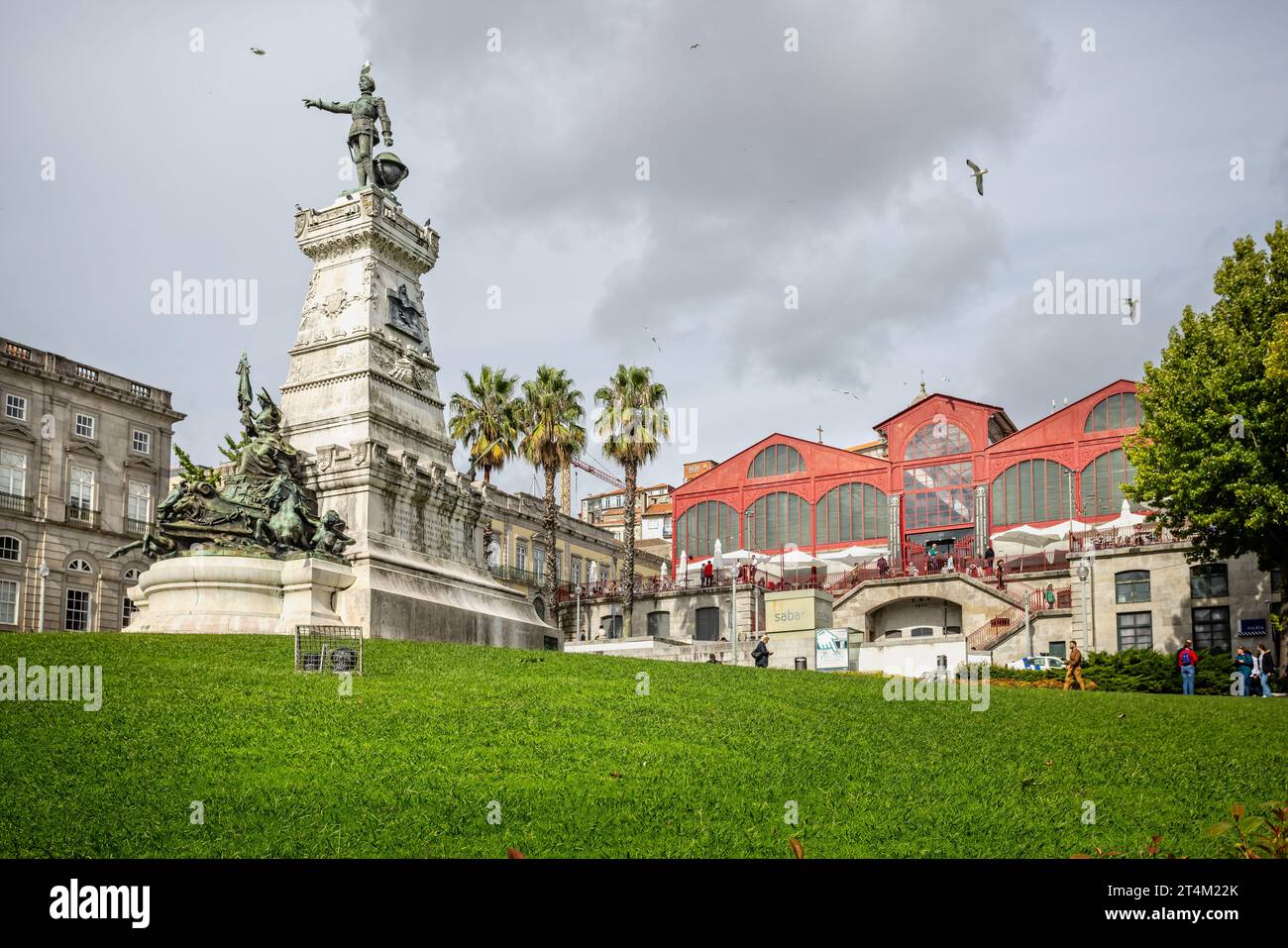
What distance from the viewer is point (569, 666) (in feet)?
74.0

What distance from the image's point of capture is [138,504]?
59.5 metres

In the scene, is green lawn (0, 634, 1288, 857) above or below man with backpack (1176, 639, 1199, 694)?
below

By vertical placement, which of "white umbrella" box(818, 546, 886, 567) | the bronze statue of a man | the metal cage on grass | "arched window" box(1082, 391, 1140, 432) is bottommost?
the metal cage on grass

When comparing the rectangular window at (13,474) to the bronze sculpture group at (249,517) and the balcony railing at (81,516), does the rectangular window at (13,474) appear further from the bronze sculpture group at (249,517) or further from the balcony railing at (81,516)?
the bronze sculpture group at (249,517)

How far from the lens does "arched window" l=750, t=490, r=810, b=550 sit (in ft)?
216

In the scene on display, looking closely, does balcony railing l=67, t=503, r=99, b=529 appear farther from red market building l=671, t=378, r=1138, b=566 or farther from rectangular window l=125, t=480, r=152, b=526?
red market building l=671, t=378, r=1138, b=566

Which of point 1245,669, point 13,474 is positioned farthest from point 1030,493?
point 13,474

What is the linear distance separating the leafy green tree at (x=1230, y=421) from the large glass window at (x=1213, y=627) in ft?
31.6

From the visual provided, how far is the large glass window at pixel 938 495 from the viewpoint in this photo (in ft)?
204

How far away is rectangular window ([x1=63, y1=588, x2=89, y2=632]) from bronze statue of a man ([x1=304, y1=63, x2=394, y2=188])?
30.6 m

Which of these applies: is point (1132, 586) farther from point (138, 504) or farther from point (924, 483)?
point (138, 504)

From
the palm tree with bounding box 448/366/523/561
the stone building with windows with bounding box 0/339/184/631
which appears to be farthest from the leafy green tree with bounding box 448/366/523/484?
the stone building with windows with bounding box 0/339/184/631
